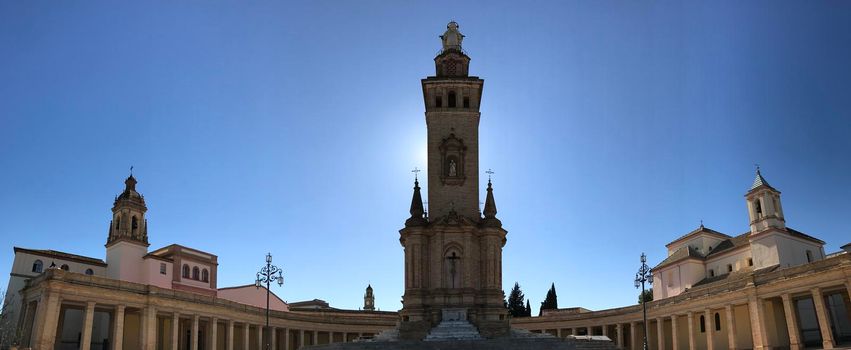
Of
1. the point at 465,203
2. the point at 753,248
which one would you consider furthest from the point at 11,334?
the point at 753,248

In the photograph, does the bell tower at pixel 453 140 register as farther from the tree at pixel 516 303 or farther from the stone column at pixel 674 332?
the tree at pixel 516 303

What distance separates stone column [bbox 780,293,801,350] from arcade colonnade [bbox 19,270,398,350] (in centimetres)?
3518

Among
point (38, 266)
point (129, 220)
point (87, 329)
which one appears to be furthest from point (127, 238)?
point (87, 329)

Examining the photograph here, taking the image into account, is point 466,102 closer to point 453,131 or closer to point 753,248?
point 453,131

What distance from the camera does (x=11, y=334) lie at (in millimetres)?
42906

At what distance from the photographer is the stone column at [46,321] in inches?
1555

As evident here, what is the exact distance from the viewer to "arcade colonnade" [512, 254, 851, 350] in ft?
147

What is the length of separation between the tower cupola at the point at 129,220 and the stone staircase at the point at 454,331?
28.6 metres

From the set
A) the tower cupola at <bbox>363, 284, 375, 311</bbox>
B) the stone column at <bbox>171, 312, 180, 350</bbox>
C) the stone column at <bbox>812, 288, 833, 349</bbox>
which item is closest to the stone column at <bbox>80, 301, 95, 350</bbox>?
the stone column at <bbox>171, 312, 180, 350</bbox>

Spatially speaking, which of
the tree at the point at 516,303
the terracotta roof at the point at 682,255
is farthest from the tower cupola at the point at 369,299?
the terracotta roof at the point at 682,255

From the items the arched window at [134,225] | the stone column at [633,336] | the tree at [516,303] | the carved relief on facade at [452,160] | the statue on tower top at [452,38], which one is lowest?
the stone column at [633,336]

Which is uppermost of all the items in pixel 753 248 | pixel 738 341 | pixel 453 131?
pixel 453 131

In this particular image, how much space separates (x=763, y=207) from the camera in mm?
57375

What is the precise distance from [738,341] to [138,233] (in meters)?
51.0
